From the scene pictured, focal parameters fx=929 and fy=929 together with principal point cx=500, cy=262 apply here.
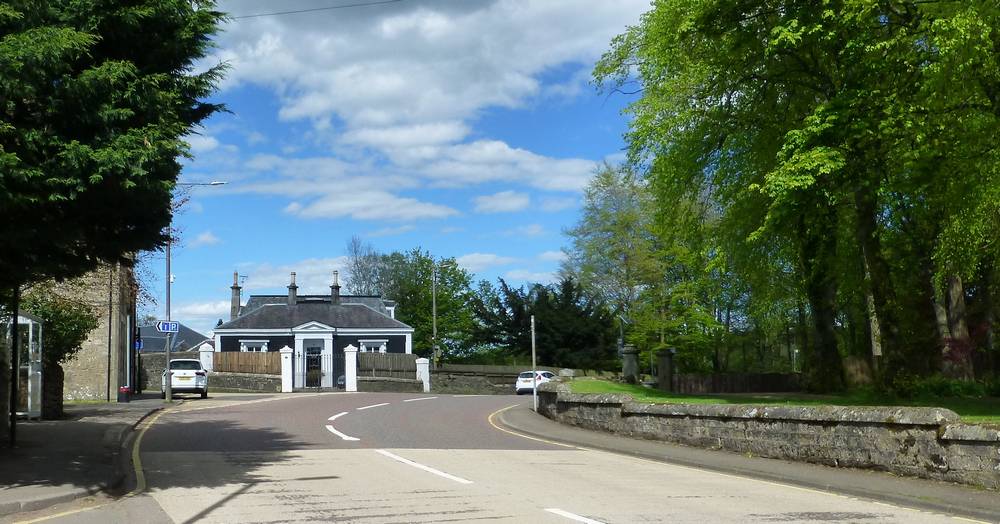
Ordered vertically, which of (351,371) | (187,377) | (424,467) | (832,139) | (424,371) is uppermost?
(832,139)

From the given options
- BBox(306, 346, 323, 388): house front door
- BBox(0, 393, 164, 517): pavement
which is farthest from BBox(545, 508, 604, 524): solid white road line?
BBox(306, 346, 323, 388): house front door

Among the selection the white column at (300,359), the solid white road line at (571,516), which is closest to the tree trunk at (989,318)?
the solid white road line at (571,516)

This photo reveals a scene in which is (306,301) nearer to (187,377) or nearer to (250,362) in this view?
(250,362)

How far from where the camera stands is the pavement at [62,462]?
11.0m

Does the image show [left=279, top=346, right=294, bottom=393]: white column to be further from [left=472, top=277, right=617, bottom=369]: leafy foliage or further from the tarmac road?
the tarmac road

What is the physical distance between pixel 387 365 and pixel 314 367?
8.77 meters

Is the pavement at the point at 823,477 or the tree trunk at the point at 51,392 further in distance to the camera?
the tree trunk at the point at 51,392

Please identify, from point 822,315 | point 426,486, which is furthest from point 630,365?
point 426,486

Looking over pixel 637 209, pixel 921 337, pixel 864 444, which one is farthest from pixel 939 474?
pixel 637 209

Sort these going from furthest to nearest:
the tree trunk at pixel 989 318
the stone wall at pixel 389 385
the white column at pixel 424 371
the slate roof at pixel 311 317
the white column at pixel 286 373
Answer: the slate roof at pixel 311 317, the white column at pixel 424 371, the stone wall at pixel 389 385, the white column at pixel 286 373, the tree trunk at pixel 989 318

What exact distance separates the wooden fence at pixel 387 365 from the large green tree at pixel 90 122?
4097cm

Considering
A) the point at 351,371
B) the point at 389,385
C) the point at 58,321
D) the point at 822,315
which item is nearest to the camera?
the point at 58,321

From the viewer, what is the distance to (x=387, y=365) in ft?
177

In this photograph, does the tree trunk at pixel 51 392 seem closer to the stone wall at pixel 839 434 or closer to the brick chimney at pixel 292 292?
the stone wall at pixel 839 434
